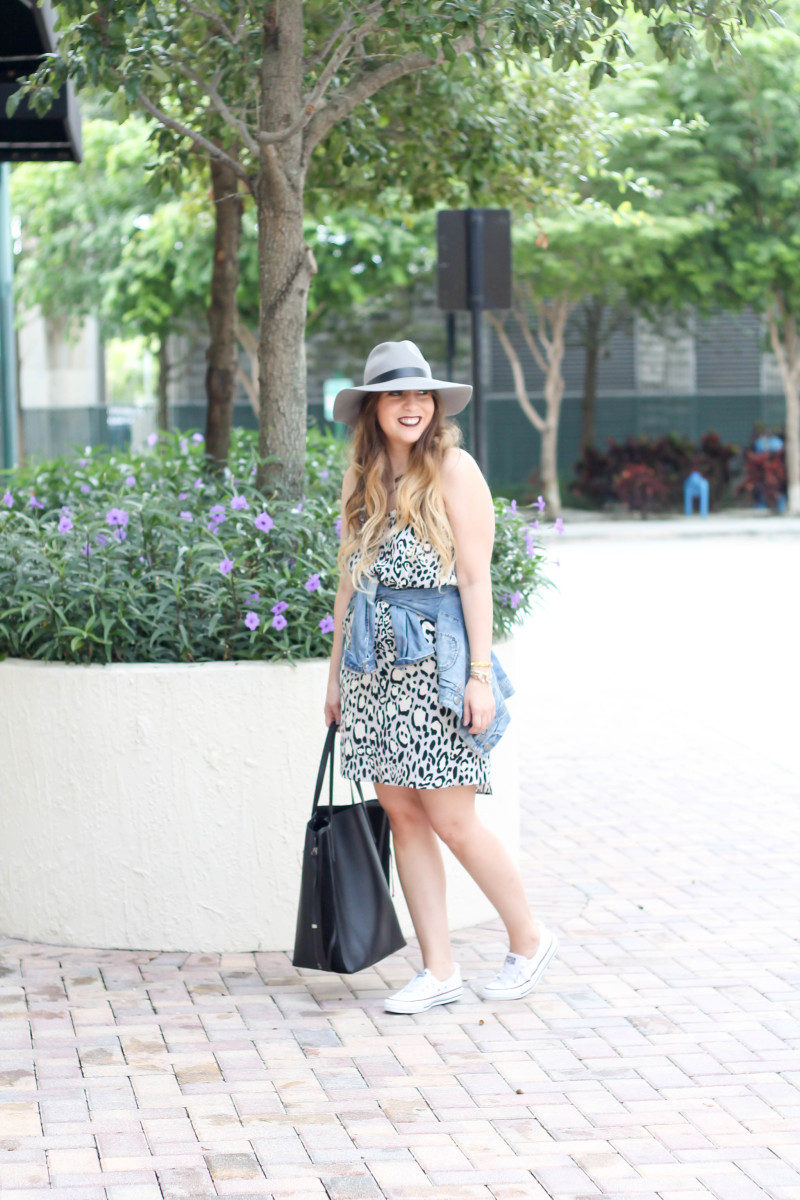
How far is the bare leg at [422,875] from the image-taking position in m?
4.59

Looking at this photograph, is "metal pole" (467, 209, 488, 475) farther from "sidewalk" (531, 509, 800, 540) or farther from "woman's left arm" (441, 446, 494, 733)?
"sidewalk" (531, 509, 800, 540)

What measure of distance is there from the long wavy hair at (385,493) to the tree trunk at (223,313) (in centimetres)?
442

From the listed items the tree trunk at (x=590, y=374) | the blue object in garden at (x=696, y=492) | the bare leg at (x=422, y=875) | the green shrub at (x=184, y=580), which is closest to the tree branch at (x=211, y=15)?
the green shrub at (x=184, y=580)

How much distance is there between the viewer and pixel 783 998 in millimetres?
4648

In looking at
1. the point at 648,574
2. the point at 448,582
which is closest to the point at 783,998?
the point at 448,582

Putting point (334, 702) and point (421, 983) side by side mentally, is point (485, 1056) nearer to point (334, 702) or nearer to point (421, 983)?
point (421, 983)

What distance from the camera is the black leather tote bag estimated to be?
4.46 meters

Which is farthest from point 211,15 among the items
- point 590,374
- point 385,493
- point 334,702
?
point 590,374

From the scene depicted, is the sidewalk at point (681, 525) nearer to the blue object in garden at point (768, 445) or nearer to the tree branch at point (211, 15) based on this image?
the blue object in garden at point (768, 445)

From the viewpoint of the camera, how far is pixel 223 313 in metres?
8.98

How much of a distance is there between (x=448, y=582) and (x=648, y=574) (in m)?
14.5

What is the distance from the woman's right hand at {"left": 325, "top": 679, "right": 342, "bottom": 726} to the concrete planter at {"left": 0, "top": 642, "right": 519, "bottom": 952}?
42 centimetres

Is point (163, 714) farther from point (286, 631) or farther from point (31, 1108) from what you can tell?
point (31, 1108)

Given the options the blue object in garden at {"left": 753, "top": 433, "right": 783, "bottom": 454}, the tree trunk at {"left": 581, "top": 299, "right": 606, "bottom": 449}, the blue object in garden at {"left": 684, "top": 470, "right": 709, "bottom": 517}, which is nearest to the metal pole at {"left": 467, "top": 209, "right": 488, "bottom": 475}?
the blue object in garden at {"left": 684, "top": 470, "right": 709, "bottom": 517}
